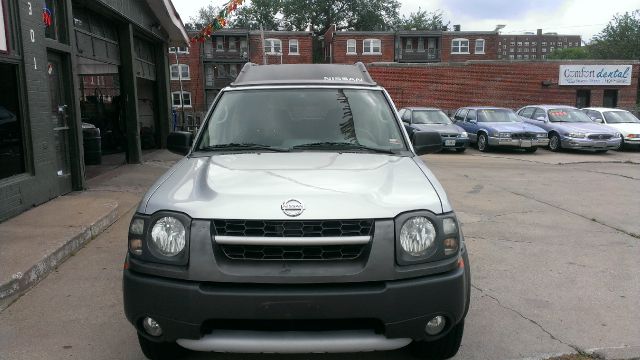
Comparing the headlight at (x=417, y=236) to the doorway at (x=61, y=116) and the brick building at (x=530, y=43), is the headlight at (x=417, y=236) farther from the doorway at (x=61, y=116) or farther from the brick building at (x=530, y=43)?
the brick building at (x=530, y=43)

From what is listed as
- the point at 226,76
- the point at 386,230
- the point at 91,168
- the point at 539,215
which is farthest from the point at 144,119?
the point at 226,76

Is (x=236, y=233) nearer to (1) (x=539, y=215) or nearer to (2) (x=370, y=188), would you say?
(2) (x=370, y=188)

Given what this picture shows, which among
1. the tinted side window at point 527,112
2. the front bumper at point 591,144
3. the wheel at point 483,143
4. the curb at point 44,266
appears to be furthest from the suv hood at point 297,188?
the tinted side window at point 527,112

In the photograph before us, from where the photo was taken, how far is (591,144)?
1703 centimetres

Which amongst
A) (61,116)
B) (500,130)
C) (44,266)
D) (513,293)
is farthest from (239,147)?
(500,130)

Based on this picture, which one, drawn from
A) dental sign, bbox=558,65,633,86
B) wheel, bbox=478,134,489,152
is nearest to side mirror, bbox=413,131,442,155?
wheel, bbox=478,134,489,152

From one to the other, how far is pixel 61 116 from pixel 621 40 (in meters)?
61.7

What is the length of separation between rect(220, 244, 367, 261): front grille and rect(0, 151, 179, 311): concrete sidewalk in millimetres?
2608

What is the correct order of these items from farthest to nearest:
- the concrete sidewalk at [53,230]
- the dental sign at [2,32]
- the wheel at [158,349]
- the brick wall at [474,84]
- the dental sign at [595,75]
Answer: the dental sign at [595,75] → the brick wall at [474,84] → the dental sign at [2,32] → the concrete sidewalk at [53,230] → the wheel at [158,349]

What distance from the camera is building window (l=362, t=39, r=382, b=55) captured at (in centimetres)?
4988

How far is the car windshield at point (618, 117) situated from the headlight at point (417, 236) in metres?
19.4

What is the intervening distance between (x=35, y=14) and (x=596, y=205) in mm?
9083

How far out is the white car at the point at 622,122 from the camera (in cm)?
1799

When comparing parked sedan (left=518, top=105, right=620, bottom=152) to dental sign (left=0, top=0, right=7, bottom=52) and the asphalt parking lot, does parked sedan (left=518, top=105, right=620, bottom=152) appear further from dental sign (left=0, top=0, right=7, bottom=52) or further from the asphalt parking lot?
dental sign (left=0, top=0, right=7, bottom=52)
